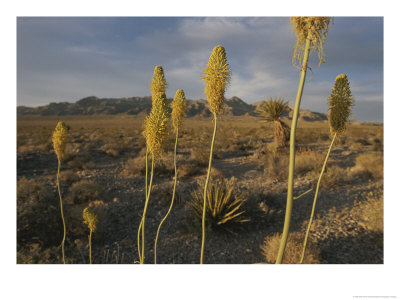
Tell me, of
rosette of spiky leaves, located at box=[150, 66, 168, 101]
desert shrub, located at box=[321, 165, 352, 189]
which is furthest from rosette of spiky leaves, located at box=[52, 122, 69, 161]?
desert shrub, located at box=[321, 165, 352, 189]

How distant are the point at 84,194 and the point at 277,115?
7.08 metres

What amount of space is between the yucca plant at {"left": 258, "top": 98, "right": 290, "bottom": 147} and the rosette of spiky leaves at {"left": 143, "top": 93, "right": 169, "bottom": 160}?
7.67 meters

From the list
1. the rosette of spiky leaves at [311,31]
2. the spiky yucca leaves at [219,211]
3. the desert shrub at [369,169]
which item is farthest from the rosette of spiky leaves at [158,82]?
the desert shrub at [369,169]

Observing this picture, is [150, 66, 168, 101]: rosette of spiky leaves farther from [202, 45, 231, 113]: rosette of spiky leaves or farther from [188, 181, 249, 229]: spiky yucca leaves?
[188, 181, 249, 229]: spiky yucca leaves

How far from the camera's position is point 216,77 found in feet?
4.98

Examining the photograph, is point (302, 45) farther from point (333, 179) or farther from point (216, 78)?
point (333, 179)

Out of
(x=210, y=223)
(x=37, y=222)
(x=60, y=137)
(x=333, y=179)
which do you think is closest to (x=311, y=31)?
(x=60, y=137)

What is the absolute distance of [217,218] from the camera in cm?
386

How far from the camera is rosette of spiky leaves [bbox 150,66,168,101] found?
5.94 ft

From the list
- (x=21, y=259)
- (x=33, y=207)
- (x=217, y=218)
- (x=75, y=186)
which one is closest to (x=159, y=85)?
(x=217, y=218)
